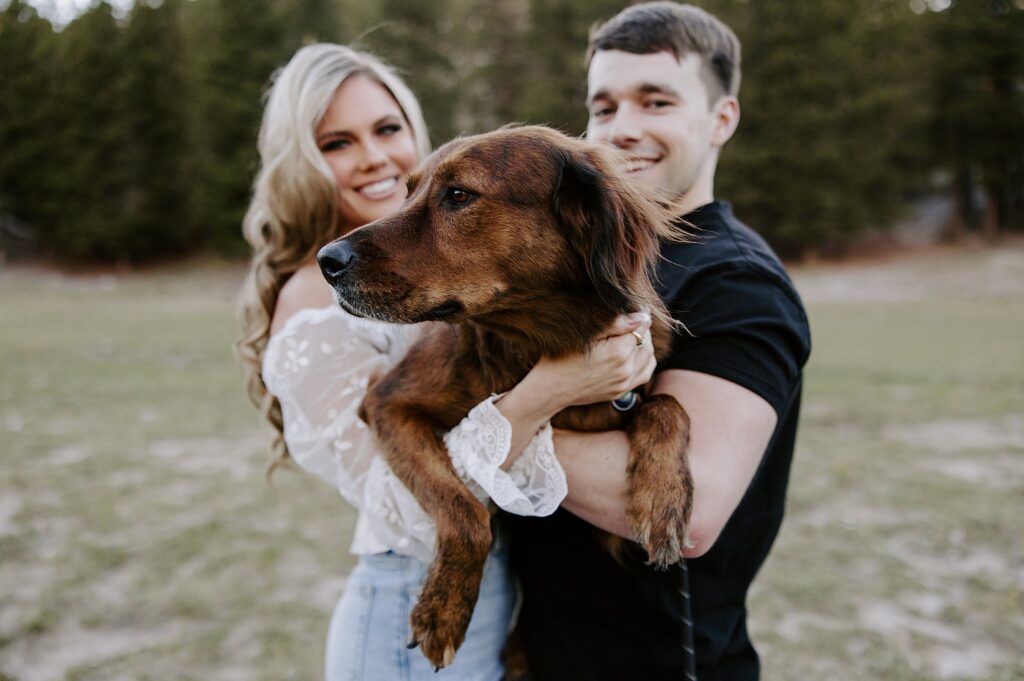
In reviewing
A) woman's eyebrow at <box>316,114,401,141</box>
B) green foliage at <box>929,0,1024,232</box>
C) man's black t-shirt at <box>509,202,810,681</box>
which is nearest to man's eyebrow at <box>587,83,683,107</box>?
man's black t-shirt at <box>509,202,810,681</box>

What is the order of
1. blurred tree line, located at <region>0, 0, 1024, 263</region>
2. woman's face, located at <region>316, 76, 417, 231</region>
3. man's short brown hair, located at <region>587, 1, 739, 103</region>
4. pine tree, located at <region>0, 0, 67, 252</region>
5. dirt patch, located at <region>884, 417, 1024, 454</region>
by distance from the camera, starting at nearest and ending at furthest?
man's short brown hair, located at <region>587, 1, 739, 103</region> < woman's face, located at <region>316, 76, 417, 231</region> < dirt patch, located at <region>884, 417, 1024, 454</region> < blurred tree line, located at <region>0, 0, 1024, 263</region> < pine tree, located at <region>0, 0, 67, 252</region>

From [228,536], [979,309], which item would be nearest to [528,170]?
[228,536]

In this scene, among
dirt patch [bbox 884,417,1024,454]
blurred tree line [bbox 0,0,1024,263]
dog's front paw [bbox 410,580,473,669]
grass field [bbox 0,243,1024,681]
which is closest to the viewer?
dog's front paw [bbox 410,580,473,669]

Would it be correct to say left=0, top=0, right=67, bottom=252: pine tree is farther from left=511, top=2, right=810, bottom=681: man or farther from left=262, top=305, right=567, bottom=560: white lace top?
left=511, top=2, right=810, bottom=681: man

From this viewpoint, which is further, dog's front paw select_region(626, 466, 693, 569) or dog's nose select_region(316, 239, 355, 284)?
dog's nose select_region(316, 239, 355, 284)

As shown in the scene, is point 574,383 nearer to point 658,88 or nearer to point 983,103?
point 658,88

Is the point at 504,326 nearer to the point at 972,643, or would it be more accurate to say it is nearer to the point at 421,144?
the point at 421,144

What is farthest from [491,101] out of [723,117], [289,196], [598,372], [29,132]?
[598,372]

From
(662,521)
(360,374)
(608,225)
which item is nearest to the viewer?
(662,521)

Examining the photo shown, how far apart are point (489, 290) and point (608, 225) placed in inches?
16.5

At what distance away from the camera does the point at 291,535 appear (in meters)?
6.34

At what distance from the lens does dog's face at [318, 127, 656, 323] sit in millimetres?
2340

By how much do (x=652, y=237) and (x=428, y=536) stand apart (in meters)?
1.16

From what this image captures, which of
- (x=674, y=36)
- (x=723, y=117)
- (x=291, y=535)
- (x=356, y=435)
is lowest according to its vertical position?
(x=291, y=535)
